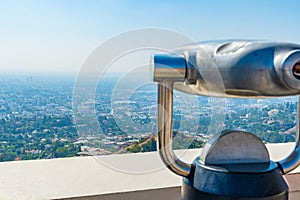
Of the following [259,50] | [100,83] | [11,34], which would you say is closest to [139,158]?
[100,83]

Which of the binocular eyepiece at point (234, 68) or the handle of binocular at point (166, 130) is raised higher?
the binocular eyepiece at point (234, 68)

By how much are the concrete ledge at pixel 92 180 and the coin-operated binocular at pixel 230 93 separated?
0.08 m

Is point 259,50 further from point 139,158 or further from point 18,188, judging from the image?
point 18,188

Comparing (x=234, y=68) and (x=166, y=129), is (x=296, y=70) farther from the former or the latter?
(x=166, y=129)

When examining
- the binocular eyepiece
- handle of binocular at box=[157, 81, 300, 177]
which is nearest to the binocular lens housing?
the binocular eyepiece

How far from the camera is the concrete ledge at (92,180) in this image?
2.81 feet

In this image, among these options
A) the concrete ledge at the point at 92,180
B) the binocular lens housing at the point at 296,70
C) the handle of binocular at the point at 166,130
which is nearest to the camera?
the binocular lens housing at the point at 296,70

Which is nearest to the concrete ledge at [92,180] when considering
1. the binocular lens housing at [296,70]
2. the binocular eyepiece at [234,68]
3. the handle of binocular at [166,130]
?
the handle of binocular at [166,130]

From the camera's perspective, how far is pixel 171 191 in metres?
1.01

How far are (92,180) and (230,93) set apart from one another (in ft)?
1.67

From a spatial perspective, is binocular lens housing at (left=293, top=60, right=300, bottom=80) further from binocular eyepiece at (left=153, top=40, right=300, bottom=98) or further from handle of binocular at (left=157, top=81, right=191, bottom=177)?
handle of binocular at (left=157, top=81, right=191, bottom=177)

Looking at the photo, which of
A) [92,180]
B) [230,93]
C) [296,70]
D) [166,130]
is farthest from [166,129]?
[92,180]

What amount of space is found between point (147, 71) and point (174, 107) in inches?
3.9

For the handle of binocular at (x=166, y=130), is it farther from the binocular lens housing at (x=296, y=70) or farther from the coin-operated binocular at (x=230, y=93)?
the binocular lens housing at (x=296, y=70)
